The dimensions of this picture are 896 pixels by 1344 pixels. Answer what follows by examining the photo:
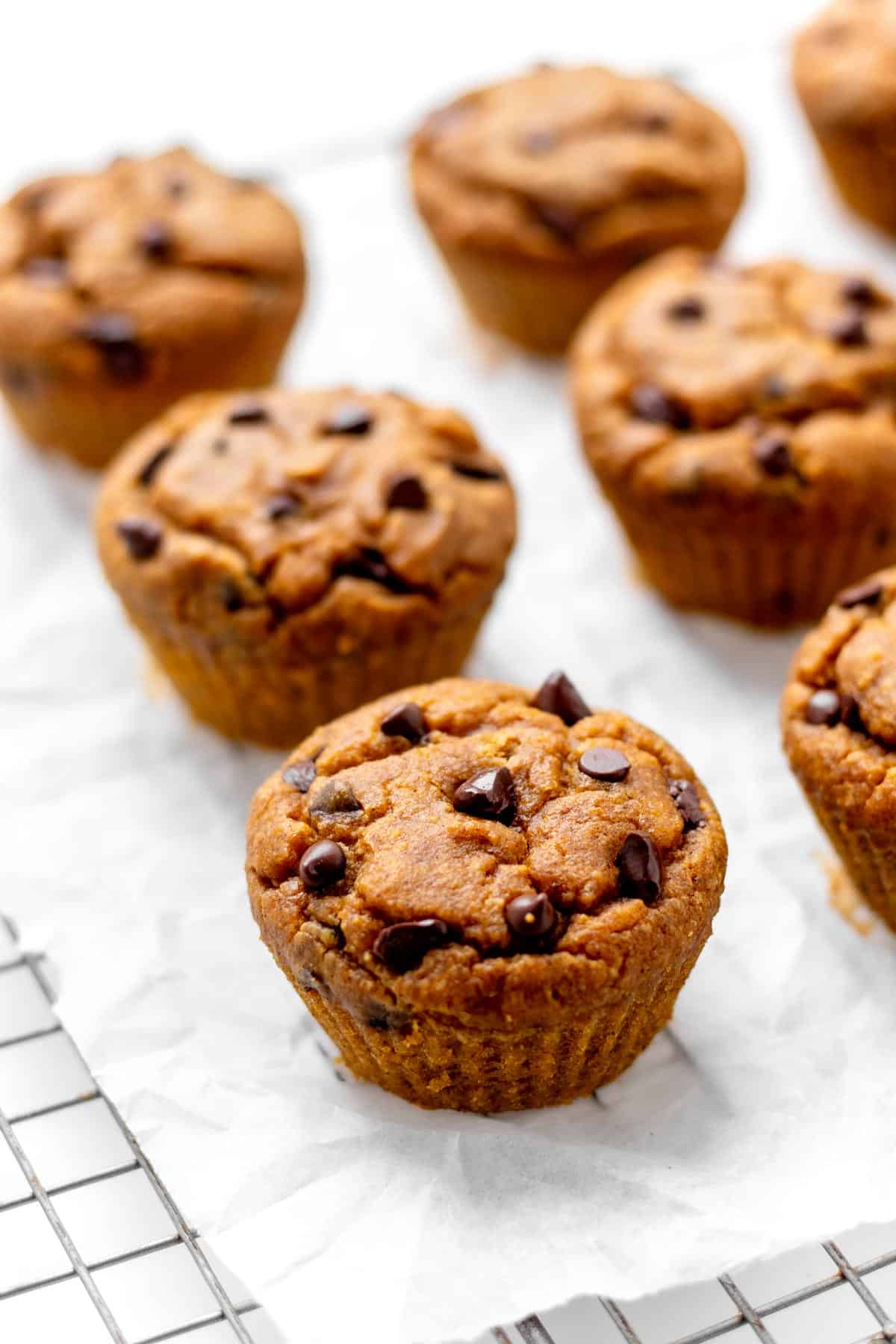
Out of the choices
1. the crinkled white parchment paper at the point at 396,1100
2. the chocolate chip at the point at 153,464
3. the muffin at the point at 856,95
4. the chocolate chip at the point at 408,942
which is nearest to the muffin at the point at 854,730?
the crinkled white parchment paper at the point at 396,1100

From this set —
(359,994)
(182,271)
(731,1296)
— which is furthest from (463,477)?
(731,1296)

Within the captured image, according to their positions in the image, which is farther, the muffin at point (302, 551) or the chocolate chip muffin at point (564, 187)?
the chocolate chip muffin at point (564, 187)

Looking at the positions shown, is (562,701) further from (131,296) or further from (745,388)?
(131,296)

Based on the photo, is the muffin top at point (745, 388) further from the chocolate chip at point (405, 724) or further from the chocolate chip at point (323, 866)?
the chocolate chip at point (323, 866)

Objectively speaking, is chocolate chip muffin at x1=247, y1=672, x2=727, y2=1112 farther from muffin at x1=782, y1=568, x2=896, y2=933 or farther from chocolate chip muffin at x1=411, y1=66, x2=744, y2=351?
chocolate chip muffin at x1=411, y1=66, x2=744, y2=351

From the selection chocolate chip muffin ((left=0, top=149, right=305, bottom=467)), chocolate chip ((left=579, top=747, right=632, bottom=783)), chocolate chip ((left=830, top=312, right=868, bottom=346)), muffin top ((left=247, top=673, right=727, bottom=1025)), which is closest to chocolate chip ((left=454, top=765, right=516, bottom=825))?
muffin top ((left=247, top=673, right=727, bottom=1025))

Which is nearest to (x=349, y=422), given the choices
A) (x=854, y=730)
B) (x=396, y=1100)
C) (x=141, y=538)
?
(x=141, y=538)
